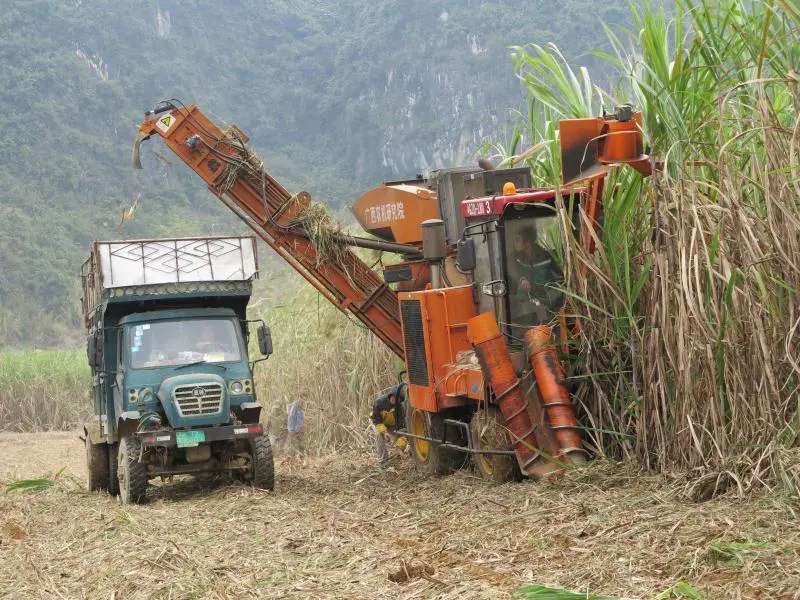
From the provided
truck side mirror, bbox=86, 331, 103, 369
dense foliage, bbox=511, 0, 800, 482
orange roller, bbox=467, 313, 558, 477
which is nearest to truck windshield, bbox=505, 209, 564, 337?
orange roller, bbox=467, 313, 558, 477

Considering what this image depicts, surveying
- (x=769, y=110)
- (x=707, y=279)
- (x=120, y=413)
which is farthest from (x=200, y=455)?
(x=769, y=110)

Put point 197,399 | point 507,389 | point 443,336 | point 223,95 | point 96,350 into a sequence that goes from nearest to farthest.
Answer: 1. point 507,389
2. point 443,336
3. point 197,399
4. point 96,350
5. point 223,95

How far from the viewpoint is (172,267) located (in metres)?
12.7

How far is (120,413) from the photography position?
39.7 feet

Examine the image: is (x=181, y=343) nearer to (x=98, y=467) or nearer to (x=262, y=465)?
(x=262, y=465)

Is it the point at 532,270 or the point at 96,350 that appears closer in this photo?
the point at 532,270

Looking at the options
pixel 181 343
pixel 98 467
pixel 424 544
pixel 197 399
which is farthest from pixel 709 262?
pixel 98 467

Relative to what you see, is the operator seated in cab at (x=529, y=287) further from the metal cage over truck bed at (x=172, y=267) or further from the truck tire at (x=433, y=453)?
the metal cage over truck bed at (x=172, y=267)

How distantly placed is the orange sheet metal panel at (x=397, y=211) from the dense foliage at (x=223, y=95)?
37.4 m

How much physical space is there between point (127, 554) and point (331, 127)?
57.4 metres

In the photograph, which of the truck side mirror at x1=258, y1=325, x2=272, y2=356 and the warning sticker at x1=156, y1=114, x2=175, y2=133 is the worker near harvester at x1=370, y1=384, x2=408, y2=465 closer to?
the truck side mirror at x1=258, y1=325, x2=272, y2=356

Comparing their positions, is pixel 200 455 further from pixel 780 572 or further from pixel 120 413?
pixel 780 572

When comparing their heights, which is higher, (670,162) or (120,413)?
(670,162)

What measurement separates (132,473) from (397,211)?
11.7 ft
